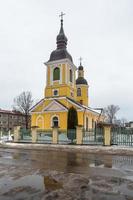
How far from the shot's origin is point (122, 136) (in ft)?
53.9

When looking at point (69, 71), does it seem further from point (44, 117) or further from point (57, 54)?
point (44, 117)

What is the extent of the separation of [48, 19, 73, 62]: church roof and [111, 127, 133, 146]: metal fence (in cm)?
1942

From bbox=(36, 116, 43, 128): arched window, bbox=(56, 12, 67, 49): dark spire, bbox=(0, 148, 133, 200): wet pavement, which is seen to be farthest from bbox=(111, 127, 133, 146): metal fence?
bbox=(56, 12, 67, 49): dark spire

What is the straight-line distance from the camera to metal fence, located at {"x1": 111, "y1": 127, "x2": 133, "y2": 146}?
16.2 metres

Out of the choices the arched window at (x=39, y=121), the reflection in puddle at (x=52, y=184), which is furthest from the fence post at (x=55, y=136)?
the arched window at (x=39, y=121)

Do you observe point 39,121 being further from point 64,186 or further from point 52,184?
point 64,186

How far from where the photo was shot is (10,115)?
3408 inches

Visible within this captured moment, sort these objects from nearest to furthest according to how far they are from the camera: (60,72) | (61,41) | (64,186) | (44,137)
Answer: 1. (64,186)
2. (44,137)
3. (60,72)
4. (61,41)

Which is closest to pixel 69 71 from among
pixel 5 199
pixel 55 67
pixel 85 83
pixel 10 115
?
pixel 55 67

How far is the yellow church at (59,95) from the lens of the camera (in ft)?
107

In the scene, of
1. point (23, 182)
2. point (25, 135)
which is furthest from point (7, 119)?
point (23, 182)

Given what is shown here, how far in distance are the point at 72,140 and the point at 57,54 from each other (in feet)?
62.5

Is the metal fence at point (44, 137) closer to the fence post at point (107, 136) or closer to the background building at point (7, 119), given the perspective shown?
the fence post at point (107, 136)

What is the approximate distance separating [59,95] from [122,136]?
18.3 m
